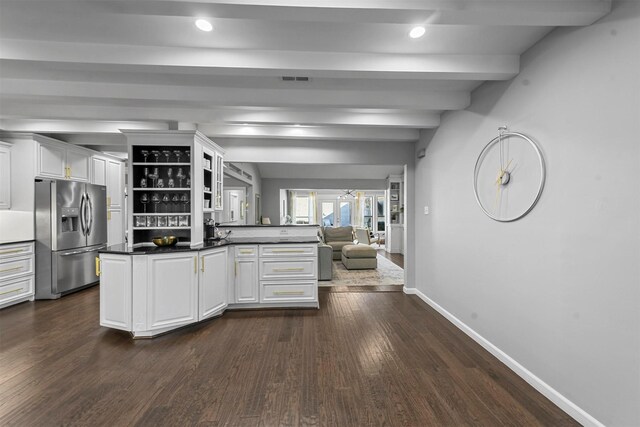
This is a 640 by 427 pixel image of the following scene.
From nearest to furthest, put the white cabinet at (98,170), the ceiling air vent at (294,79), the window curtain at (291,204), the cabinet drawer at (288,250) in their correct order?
1. the ceiling air vent at (294,79)
2. the cabinet drawer at (288,250)
3. the white cabinet at (98,170)
4. the window curtain at (291,204)

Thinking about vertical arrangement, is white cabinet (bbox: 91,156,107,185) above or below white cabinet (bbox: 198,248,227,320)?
above

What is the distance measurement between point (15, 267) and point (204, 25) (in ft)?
14.4

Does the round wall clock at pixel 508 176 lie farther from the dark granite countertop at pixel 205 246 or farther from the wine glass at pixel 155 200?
the wine glass at pixel 155 200

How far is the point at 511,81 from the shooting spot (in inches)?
99.5

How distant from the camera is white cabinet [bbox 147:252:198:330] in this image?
300 cm

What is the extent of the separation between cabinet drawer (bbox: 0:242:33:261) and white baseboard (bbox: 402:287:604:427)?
18.9 feet

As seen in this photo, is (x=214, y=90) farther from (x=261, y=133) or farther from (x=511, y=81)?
(x=511, y=81)

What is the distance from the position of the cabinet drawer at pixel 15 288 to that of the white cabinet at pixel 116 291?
1992mm

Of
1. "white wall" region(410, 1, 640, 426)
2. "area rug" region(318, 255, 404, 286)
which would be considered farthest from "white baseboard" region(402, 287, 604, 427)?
"area rug" region(318, 255, 404, 286)

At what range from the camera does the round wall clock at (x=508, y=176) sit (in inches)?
89.2

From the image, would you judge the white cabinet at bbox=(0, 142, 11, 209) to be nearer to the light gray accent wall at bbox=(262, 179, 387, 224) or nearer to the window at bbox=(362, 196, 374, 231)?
the light gray accent wall at bbox=(262, 179, 387, 224)

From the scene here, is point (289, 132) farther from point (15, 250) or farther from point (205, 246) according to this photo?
point (15, 250)

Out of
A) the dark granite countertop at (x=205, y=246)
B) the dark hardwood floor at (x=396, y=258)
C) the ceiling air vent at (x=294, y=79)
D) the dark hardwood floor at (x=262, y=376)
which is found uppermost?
the ceiling air vent at (x=294, y=79)

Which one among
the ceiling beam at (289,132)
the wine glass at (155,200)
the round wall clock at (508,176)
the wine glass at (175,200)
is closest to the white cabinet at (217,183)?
the ceiling beam at (289,132)
